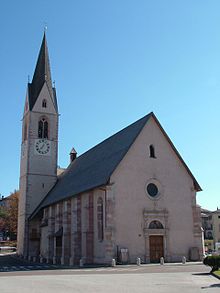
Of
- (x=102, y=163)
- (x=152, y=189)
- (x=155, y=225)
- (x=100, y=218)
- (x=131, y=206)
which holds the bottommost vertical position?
(x=155, y=225)

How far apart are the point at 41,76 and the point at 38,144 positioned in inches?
398

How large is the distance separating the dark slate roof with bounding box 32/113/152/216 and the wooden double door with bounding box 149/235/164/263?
6.61 meters

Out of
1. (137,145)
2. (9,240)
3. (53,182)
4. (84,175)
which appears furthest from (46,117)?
(9,240)

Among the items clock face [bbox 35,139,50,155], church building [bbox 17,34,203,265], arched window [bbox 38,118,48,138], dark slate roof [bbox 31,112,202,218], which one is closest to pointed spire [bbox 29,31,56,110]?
arched window [bbox 38,118,48,138]

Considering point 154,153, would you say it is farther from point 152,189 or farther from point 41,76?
point 41,76

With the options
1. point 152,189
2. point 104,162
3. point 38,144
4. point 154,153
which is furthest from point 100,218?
point 38,144

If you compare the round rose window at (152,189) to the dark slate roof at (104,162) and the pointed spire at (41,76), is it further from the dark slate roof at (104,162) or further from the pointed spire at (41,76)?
the pointed spire at (41,76)

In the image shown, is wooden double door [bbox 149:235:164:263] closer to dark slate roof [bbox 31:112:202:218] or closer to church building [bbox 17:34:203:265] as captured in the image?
church building [bbox 17:34:203:265]

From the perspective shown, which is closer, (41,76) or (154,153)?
(154,153)

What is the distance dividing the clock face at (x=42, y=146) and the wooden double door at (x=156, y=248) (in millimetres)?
25839

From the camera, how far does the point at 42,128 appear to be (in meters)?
55.8

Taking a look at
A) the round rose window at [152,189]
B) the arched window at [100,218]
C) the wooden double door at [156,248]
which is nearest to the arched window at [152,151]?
the round rose window at [152,189]

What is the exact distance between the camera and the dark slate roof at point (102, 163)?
1359 inches

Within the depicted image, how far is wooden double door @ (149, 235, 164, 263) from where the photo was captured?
110 feet
